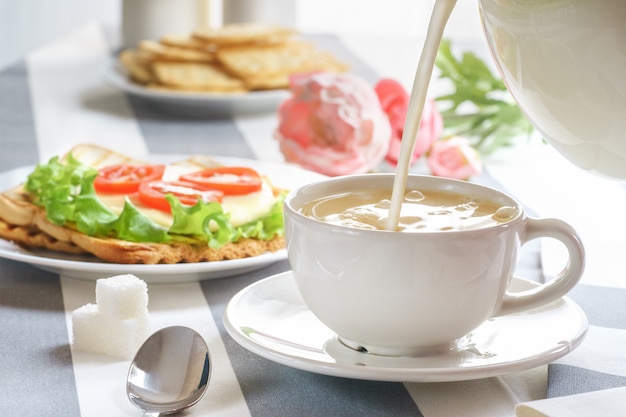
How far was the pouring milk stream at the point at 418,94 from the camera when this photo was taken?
87 cm

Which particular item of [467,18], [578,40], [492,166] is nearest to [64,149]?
[492,166]

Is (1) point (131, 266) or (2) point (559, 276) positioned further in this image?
(1) point (131, 266)

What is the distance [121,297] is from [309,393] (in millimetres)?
214

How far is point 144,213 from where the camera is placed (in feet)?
3.69

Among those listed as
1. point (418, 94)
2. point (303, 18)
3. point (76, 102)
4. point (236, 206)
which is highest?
point (418, 94)

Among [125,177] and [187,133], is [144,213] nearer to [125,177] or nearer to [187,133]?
Result: [125,177]

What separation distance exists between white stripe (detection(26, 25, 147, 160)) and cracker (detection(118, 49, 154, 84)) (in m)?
0.05

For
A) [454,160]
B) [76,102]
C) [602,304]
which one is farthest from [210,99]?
[602,304]

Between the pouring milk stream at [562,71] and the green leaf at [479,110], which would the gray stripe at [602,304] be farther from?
the green leaf at [479,110]

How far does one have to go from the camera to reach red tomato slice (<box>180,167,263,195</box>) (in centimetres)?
121

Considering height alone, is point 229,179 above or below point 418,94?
below

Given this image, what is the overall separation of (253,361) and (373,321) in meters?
0.13

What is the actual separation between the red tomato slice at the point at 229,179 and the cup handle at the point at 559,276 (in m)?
0.44

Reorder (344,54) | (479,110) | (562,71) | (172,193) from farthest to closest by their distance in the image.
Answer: (344,54)
(479,110)
(172,193)
(562,71)
